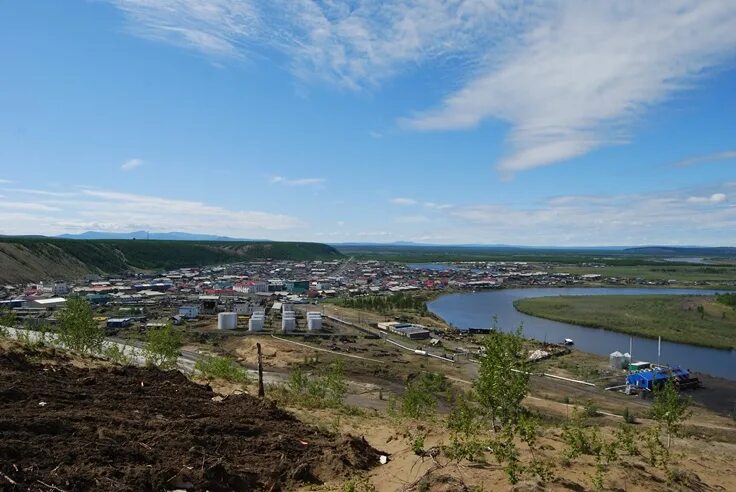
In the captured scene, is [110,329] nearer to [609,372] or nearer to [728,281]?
[609,372]

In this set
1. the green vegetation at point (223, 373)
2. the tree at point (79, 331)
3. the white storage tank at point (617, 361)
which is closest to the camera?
the green vegetation at point (223, 373)

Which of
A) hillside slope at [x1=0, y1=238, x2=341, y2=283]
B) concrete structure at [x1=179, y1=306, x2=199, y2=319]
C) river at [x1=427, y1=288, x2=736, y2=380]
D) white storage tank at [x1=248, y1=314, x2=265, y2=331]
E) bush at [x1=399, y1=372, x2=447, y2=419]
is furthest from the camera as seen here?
hillside slope at [x1=0, y1=238, x2=341, y2=283]

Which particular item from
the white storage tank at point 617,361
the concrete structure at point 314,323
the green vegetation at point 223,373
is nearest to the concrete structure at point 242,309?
the concrete structure at point 314,323

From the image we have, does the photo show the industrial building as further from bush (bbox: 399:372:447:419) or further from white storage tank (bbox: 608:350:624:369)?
bush (bbox: 399:372:447:419)

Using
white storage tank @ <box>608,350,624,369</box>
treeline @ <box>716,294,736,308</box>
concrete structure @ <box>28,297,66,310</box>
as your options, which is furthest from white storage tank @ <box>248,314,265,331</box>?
treeline @ <box>716,294,736,308</box>

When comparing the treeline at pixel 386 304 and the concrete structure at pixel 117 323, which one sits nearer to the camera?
the concrete structure at pixel 117 323

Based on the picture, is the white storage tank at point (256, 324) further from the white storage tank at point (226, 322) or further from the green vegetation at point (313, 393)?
the green vegetation at point (313, 393)
